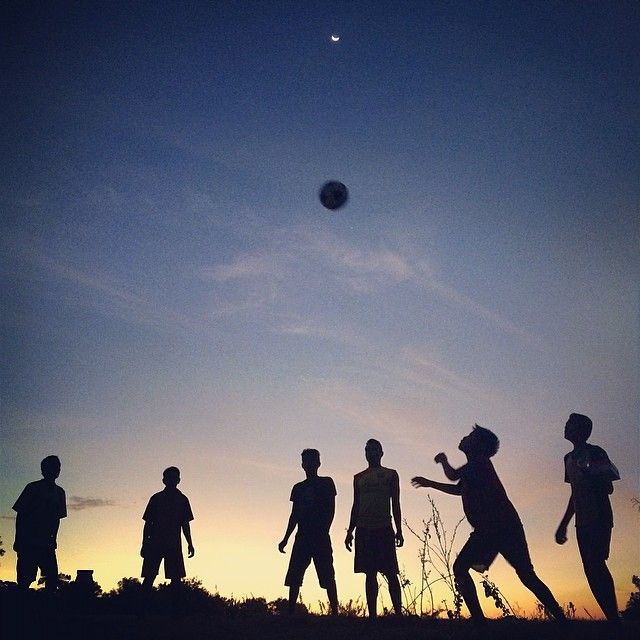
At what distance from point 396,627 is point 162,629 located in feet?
9.25

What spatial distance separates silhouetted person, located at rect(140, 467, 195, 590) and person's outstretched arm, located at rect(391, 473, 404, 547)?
3.63m

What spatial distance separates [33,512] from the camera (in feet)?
30.5

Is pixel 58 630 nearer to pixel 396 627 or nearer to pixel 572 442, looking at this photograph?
pixel 396 627

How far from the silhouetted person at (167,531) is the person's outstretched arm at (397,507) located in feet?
11.9

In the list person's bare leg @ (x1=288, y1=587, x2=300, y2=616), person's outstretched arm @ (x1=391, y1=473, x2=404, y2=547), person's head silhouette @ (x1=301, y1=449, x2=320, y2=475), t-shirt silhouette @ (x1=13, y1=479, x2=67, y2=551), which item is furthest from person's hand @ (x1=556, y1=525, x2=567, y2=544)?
t-shirt silhouette @ (x1=13, y1=479, x2=67, y2=551)

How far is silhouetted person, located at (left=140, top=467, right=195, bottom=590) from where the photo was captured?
929 cm

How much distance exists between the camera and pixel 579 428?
6.70 m

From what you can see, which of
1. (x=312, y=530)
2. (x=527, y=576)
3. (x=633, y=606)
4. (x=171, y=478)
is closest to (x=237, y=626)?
(x=312, y=530)

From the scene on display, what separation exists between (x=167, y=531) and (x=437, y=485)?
4.87m

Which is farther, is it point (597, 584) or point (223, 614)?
point (223, 614)

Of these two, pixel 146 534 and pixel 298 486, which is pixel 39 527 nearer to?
pixel 146 534

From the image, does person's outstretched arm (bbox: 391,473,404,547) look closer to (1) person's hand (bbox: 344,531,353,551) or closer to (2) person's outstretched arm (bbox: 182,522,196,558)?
(1) person's hand (bbox: 344,531,353,551)

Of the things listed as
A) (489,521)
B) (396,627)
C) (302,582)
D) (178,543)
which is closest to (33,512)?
(178,543)

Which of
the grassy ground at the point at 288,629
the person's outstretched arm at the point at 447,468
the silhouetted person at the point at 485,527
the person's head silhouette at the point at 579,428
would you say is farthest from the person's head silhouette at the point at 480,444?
the grassy ground at the point at 288,629
